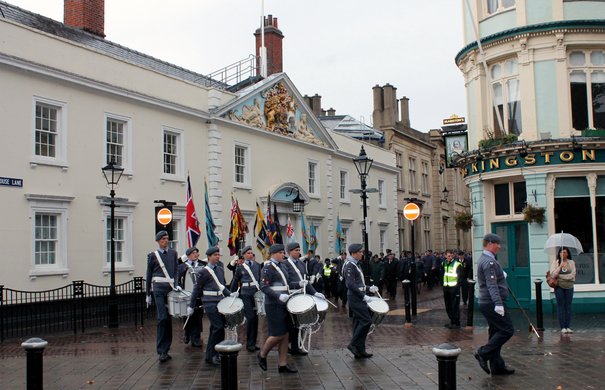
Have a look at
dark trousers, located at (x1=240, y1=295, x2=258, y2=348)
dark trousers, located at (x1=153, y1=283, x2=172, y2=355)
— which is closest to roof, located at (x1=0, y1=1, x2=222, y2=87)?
dark trousers, located at (x1=240, y1=295, x2=258, y2=348)

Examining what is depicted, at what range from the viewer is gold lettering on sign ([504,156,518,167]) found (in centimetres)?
1933

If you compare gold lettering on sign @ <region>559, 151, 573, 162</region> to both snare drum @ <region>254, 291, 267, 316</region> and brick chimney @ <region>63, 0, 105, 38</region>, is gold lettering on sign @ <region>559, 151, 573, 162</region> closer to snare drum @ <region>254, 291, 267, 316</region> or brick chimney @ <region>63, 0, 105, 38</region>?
snare drum @ <region>254, 291, 267, 316</region>

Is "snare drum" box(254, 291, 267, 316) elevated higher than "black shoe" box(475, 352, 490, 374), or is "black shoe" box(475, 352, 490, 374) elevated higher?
"snare drum" box(254, 291, 267, 316)

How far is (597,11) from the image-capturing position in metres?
Result: 19.1

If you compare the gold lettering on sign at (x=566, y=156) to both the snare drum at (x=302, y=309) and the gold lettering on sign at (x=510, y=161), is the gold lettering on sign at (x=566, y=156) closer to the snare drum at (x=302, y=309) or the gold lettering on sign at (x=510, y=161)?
the gold lettering on sign at (x=510, y=161)

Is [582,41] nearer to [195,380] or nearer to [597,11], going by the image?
[597,11]

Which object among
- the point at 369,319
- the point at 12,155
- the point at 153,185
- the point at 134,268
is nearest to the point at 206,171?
the point at 153,185

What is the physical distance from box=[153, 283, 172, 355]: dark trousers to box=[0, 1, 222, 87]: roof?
12523mm

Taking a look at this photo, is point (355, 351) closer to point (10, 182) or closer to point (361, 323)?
point (361, 323)

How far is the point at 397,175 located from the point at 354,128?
4.61m

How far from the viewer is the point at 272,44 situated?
1431 inches

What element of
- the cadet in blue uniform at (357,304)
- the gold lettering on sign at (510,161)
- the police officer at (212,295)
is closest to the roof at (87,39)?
the gold lettering on sign at (510,161)

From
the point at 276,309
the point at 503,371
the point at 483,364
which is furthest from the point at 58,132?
the point at 503,371

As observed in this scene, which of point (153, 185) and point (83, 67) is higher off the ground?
point (83, 67)
